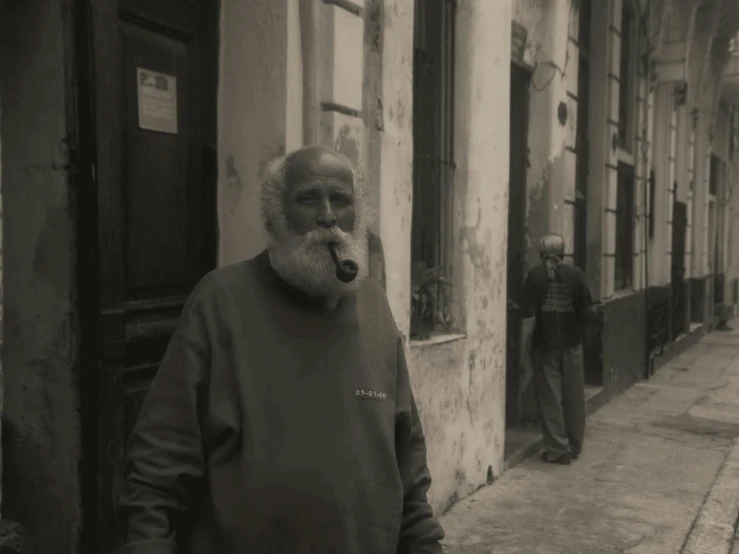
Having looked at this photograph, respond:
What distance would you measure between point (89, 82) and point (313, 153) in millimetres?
1188

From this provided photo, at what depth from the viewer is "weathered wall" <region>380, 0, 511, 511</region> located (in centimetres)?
500

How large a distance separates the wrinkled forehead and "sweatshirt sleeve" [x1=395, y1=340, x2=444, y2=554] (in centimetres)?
45

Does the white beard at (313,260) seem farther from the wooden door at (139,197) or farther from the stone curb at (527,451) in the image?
→ the stone curb at (527,451)

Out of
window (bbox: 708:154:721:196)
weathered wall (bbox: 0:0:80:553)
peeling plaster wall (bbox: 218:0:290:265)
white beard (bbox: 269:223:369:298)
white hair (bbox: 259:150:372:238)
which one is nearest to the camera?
white beard (bbox: 269:223:369:298)

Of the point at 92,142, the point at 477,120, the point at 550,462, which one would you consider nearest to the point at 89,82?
the point at 92,142

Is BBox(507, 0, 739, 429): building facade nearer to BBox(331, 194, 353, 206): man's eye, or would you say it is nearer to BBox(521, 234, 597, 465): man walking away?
BBox(521, 234, 597, 465): man walking away

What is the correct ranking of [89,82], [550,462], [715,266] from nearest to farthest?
[89,82], [550,462], [715,266]

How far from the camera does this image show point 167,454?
1.90 m

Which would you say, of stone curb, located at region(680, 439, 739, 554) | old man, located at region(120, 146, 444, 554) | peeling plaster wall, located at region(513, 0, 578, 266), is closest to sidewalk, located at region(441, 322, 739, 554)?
stone curb, located at region(680, 439, 739, 554)

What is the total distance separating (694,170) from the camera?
17.0m

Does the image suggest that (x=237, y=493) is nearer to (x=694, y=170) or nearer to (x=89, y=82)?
(x=89, y=82)

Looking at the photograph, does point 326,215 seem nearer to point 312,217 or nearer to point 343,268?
point 312,217

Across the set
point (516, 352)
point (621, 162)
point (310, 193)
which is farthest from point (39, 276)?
point (621, 162)

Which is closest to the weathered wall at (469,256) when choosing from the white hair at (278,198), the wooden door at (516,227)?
the wooden door at (516,227)
